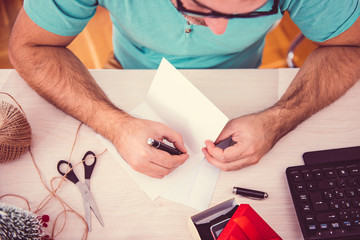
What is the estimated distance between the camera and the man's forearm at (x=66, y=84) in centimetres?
74

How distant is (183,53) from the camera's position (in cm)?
89

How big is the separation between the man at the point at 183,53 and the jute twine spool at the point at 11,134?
0.11 metres

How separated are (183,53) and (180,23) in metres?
0.12

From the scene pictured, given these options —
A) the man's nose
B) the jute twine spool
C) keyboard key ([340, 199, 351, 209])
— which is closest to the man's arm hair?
the jute twine spool

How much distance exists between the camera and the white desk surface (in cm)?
63

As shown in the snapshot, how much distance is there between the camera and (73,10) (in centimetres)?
73

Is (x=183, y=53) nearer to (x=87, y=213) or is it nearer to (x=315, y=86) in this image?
(x=315, y=86)

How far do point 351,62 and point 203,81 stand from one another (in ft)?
1.38

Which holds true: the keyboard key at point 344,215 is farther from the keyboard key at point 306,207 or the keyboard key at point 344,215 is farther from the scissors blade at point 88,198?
the scissors blade at point 88,198

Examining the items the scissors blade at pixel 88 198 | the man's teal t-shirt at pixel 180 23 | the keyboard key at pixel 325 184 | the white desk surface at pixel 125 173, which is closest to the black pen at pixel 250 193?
the white desk surface at pixel 125 173

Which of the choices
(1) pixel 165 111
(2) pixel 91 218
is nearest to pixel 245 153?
(1) pixel 165 111

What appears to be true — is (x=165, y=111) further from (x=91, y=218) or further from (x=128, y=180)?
(x=91, y=218)

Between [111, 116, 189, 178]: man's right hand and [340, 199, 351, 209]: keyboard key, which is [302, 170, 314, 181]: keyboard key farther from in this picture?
[111, 116, 189, 178]: man's right hand

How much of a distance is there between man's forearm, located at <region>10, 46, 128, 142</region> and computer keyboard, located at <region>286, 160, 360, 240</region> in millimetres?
443
